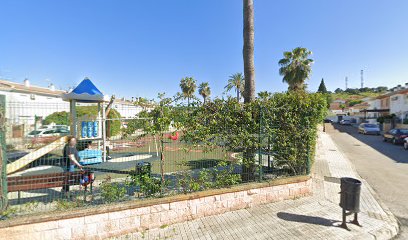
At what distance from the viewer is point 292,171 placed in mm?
5863

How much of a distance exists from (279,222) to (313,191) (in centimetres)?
238

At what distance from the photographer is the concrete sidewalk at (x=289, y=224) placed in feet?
13.0

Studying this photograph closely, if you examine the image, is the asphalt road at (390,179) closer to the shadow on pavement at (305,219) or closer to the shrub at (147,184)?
the shadow on pavement at (305,219)

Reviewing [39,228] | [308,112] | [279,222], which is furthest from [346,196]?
[39,228]

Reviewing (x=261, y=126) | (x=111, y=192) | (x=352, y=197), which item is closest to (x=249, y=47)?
(x=261, y=126)

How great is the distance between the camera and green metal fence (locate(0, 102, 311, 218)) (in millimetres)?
3924

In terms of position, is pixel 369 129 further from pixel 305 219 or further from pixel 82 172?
pixel 82 172

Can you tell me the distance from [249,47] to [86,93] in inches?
291

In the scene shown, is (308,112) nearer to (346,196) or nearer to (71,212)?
(346,196)

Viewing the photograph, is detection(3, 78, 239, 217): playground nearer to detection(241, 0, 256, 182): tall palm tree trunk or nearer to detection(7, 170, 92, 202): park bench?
detection(7, 170, 92, 202): park bench

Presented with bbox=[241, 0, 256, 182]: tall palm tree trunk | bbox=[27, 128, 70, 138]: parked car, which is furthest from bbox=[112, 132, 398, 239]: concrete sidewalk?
bbox=[241, 0, 256, 182]: tall palm tree trunk

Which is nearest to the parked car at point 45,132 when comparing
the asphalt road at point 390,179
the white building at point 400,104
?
the asphalt road at point 390,179

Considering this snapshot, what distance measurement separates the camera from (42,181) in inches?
175

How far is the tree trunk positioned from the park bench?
181 inches
